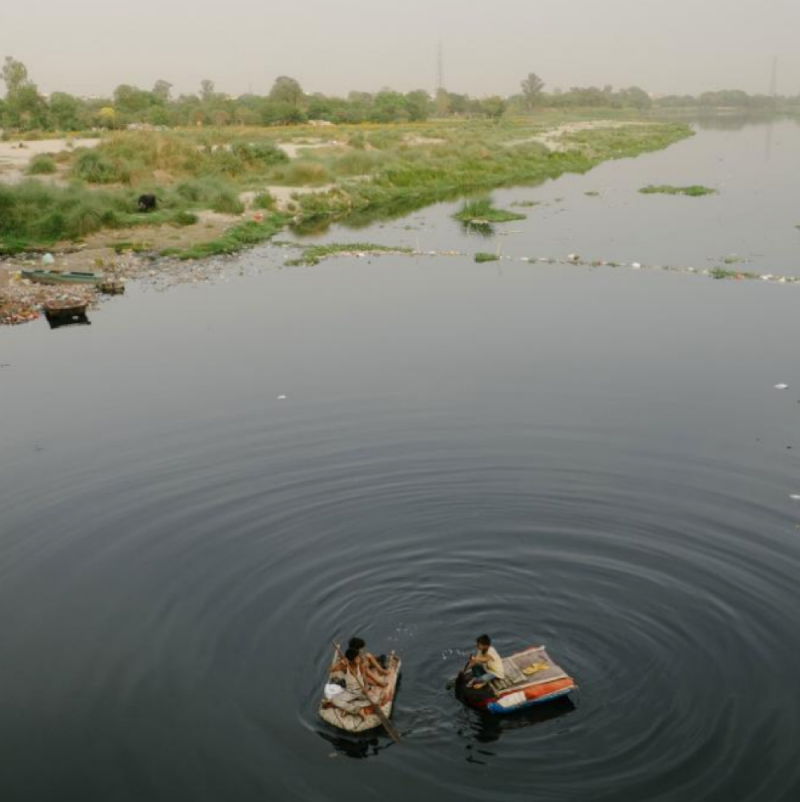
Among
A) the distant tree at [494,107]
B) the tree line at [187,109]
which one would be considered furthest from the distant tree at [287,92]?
the distant tree at [494,107]

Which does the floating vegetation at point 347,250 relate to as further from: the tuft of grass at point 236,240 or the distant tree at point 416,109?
the distant tree at point 416,109

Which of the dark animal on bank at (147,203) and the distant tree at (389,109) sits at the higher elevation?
the distant tree at (389,109)

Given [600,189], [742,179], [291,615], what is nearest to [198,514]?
[291,615]

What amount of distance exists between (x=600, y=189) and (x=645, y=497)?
5304 centimetres

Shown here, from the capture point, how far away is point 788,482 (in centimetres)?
1803

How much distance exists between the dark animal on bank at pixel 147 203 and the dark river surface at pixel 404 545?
1963cm

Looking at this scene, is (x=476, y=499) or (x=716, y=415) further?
(x=716, y=415)

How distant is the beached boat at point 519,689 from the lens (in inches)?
469

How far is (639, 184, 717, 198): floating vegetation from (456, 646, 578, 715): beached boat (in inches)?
2139

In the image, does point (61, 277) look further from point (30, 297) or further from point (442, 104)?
point (442, 104)

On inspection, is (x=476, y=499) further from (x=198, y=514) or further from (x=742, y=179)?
(x=742, y=179)

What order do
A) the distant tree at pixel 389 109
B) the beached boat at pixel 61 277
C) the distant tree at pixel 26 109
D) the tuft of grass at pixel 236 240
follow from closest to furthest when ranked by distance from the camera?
the beached boat at pixel 61 277 < the tuft of grass at pixel 236 240 < the distant tree at pixel 26 109 < the distant tree at pixel 389 109

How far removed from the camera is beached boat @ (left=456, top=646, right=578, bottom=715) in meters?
11.9

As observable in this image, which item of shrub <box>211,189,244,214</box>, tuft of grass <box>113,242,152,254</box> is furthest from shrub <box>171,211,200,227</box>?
tuft of grass <box>113,242,152,254</box>
